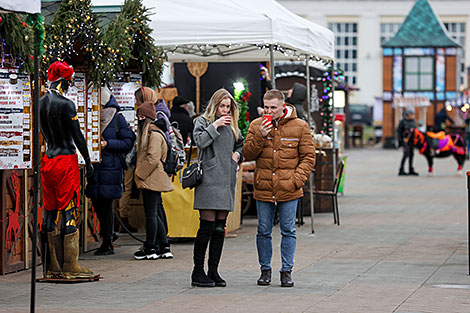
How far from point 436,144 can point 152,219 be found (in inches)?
708

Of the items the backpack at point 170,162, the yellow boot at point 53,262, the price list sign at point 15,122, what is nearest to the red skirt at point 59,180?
the yellow boot at point 53,262

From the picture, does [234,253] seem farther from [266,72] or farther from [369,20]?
[369,20]

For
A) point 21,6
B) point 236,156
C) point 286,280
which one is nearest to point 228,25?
point 236,156

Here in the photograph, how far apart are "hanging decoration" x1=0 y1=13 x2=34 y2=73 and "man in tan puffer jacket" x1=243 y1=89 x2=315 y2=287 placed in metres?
2.18

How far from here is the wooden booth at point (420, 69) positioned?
172ft

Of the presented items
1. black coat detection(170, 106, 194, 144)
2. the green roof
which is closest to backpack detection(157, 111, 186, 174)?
black coat detection(170, 106, 194, 144)

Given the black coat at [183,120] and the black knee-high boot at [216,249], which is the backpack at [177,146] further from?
the black knee-high boot at [216,249]

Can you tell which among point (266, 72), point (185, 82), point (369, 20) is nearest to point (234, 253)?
point (266, 72)

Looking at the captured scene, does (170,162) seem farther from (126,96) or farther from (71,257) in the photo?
(71,257)

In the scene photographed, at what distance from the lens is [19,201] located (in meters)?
9.91

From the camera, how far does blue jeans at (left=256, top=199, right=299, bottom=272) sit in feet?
29.6

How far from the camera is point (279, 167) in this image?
29.4 feet

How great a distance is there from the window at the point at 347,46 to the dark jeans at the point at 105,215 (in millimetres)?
54236

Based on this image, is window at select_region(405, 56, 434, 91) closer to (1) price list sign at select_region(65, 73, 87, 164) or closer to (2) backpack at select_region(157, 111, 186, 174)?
(2) backpack at select_region(157, 111, 186, 174)
